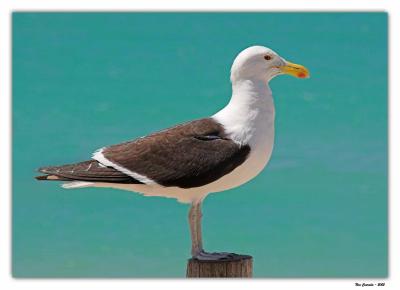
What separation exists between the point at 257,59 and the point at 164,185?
1587 mm

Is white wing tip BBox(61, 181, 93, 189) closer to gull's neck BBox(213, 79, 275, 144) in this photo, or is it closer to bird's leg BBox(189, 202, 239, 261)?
bird's leg BBox(189, 202, 239, 261)

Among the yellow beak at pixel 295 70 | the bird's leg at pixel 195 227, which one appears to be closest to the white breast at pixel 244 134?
the bird's leg at pixel 195 227

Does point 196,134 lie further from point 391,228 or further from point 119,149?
point 391,228

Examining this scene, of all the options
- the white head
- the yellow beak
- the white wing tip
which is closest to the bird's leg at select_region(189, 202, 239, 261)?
the white wing tip

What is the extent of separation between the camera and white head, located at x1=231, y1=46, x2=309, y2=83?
7.83m

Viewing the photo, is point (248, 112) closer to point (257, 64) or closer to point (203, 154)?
point (257, 64)

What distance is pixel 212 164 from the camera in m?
7.46

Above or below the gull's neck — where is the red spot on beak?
above

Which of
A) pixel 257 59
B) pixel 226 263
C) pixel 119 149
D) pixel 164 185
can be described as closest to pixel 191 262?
pixel 226 263

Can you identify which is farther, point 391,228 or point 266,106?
point 391,228

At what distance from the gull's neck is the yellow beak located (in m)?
0.26

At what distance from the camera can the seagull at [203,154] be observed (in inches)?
295

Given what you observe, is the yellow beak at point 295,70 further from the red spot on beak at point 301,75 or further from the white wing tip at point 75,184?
the white wing tip at point 75,184

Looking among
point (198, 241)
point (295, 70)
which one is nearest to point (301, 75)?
point (295, 70)
